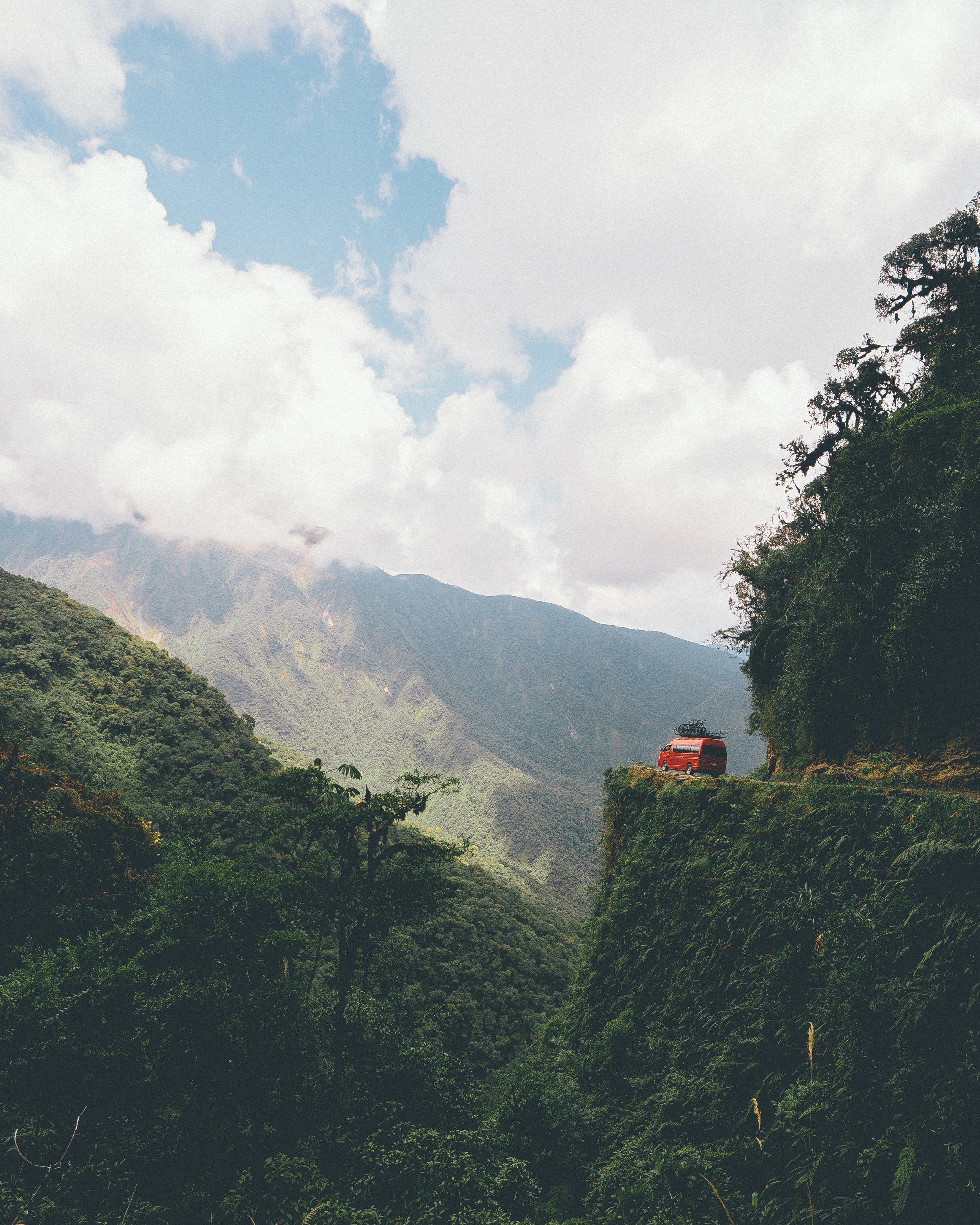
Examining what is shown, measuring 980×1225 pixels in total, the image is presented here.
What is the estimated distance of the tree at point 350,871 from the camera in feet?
51.4

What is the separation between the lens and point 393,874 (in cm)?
1639

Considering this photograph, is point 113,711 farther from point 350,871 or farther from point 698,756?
point 698,756

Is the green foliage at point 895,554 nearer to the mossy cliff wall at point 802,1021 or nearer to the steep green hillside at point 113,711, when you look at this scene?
the mossy cliff wall at point 802,1021

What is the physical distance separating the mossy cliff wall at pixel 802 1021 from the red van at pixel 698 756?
175 inches

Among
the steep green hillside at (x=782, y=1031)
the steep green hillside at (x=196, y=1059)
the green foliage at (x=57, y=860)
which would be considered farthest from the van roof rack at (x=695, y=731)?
the green foliage at (x=57, y=860)

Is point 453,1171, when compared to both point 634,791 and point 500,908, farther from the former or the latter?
point 500,908

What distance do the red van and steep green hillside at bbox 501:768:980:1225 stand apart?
160 inches

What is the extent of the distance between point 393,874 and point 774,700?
1485 cm

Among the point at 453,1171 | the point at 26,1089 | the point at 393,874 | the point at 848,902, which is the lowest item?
the point at 26,1089

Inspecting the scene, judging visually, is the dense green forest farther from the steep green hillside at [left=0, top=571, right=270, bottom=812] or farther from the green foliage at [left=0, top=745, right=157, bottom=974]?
the steep green hillside at [left=0, top=571, right=270, bottom=812]

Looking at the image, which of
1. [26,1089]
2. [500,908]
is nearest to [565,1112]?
[26,1089]

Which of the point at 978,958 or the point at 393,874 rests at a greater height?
the point at 978,958

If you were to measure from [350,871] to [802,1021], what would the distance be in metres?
12.8

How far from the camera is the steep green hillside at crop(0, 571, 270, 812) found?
1375 inches
